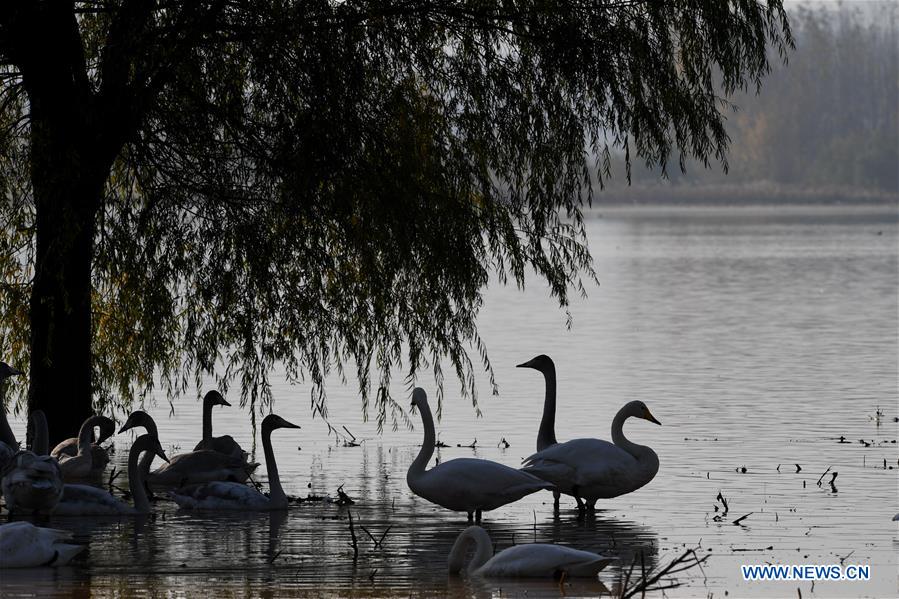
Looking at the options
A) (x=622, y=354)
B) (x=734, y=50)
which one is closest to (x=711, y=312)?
(x=622, y=354)

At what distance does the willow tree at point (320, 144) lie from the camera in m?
14.8

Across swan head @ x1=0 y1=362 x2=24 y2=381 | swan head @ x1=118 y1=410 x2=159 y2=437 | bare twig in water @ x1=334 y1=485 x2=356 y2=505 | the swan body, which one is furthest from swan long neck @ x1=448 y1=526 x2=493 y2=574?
swan head @ x1=0 y1=362 x2=24 y2=381

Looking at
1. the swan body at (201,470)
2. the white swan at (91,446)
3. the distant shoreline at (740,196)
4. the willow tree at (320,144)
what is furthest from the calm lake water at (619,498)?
the distant shoreline at (740,196)

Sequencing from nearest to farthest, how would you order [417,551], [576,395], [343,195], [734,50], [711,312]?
1. [417,551]
2. [343,195]
3. [734,50]
4. [576,395]
5. [711,312]

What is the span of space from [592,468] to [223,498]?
10.0 feet

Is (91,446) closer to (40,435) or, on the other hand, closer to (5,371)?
(40,435)

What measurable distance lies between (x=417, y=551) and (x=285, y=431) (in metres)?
8.37

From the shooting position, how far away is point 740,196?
617 feet

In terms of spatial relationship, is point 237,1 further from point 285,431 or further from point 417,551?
point 285,431

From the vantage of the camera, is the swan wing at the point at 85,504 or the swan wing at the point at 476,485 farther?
the swan wing at the point at 85,504

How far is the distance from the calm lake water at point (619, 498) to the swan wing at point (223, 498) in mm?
226

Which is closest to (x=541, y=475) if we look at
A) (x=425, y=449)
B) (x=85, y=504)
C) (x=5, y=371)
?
(x=425, y=449)

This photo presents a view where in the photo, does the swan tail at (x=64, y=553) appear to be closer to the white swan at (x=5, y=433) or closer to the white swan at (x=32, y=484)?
the white swan at (x=32, y=484)

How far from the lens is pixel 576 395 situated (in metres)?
24.4
